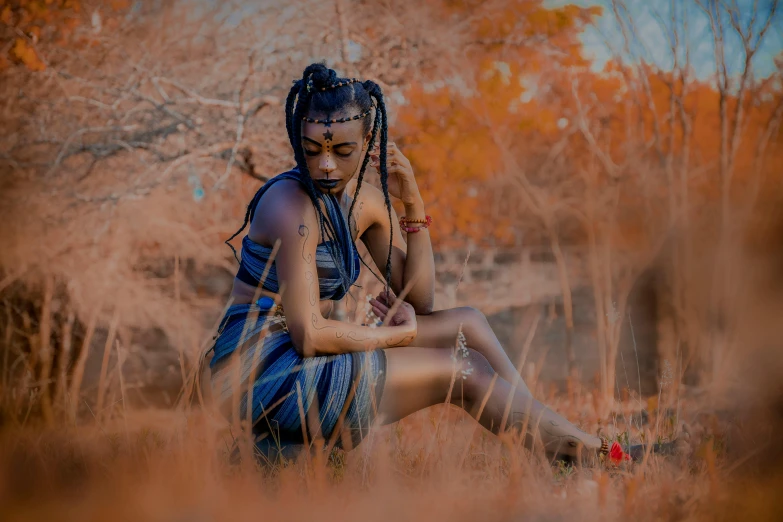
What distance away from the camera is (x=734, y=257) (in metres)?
5.27

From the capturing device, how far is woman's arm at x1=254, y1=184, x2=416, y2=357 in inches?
95.8

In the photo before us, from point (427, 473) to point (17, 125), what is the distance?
177 inches

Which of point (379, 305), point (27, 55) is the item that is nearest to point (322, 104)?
point (379, 305)

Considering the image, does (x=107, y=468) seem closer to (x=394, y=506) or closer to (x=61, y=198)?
(x=394, y=506)

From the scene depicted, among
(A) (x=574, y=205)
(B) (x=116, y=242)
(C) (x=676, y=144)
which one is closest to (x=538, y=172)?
(A) (x=574, y=205)

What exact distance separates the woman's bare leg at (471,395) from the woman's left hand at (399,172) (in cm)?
65

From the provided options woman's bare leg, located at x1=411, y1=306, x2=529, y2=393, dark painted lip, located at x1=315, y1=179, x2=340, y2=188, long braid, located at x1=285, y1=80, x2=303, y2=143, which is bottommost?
woman's bare leg, located at x1=411, y1=306, x2=529, y2=393

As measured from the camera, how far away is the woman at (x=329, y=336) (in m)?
2.49

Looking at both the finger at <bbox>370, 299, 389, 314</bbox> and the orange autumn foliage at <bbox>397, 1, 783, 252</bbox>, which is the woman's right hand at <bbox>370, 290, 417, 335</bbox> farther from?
the orange autumn foliage at <bbox>397, 1, 783, 252</bbox>

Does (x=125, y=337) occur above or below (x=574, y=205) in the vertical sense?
below

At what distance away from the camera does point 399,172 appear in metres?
2.90

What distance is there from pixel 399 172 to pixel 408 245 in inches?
12.8

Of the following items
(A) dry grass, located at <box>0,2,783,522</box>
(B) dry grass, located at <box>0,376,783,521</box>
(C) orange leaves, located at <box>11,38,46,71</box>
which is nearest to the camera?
(B) dry grass, located at <box>0,376,783,521</box>

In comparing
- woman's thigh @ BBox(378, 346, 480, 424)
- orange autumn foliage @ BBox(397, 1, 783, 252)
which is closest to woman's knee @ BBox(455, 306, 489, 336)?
woman's thigh @ BBox(378, 346, 480, 424)
